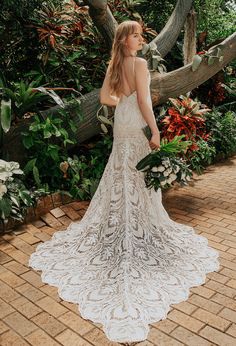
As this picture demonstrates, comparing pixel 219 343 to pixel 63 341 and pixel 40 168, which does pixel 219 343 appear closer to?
pixel 63 341

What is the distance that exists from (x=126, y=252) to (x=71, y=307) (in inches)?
26.5

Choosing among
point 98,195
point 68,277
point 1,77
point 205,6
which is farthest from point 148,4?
point 68,277

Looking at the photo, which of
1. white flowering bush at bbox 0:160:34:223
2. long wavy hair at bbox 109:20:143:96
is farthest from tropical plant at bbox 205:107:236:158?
white flowering bush at bbox 0:160:34:223

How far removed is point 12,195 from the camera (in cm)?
358

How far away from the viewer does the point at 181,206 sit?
4508 millimetres

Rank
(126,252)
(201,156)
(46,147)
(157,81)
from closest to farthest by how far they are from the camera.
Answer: (126,252), (46,147), (157,81), (201,156)

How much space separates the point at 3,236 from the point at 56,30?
300 centimetres

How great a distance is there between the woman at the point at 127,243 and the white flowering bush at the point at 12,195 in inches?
18.7

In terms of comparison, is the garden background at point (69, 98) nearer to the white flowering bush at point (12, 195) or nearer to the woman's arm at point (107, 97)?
the white flowering bush at point (12, 195)

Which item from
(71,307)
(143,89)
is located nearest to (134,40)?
(143,89)

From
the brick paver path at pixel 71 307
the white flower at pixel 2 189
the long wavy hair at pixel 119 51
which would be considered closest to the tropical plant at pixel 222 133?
the brick paver path at pixel 71 307

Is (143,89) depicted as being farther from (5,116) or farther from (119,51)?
(5,116)

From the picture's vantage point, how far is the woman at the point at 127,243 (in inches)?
103

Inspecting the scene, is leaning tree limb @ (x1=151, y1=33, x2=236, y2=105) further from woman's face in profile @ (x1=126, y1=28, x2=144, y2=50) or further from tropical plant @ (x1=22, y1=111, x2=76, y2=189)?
woman's face in profile @ (x1=126, y1=28, x2=144, y2=50)
